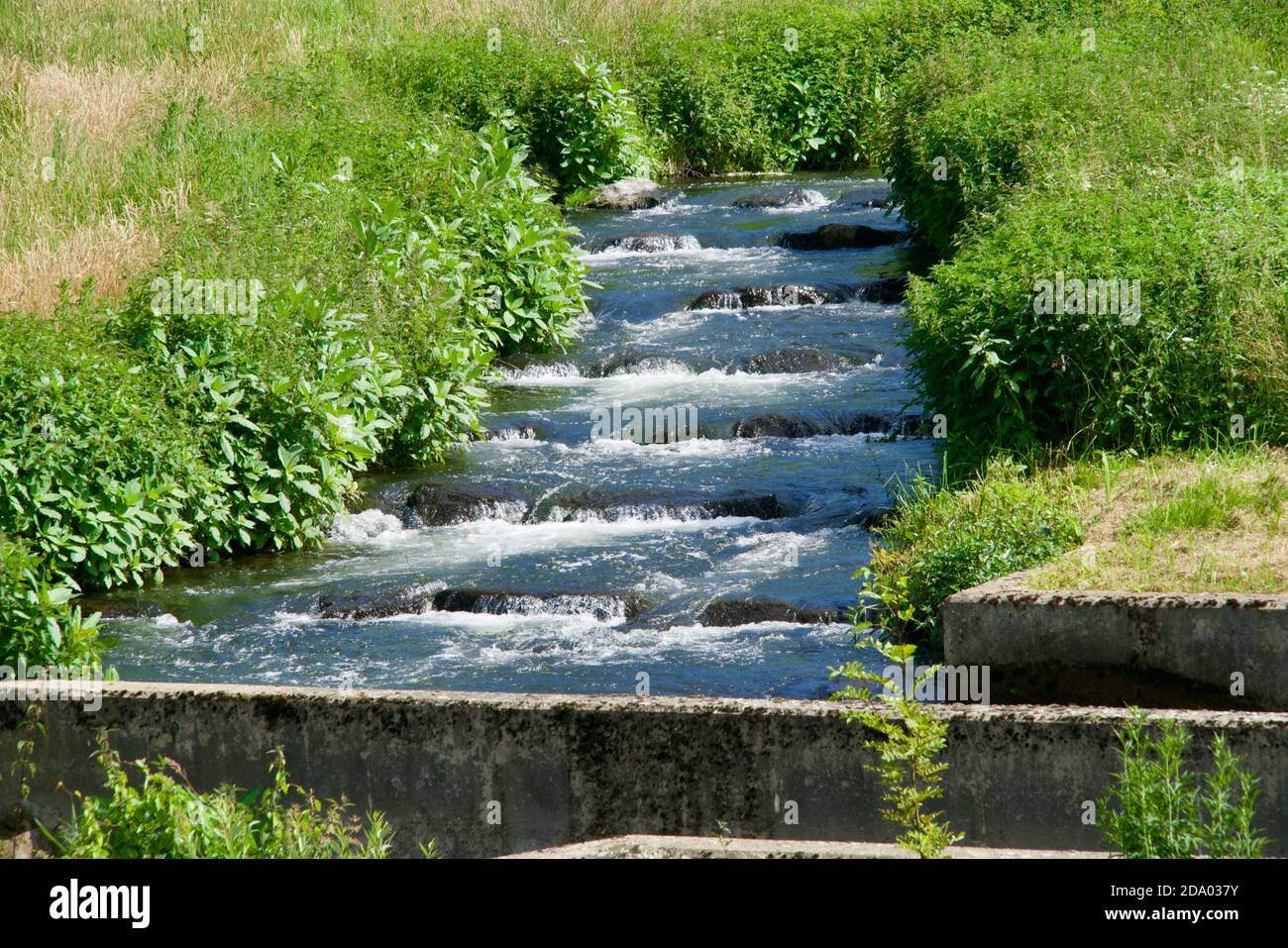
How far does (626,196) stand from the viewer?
20875 mm

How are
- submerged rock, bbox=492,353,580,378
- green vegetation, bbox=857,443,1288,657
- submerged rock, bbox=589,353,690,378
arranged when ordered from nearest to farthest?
green vegetation, bbox=857,443,1288,657 < submerged rock, bbox=589,353,690,378 < submerged rock, bbox=492,353,580,378

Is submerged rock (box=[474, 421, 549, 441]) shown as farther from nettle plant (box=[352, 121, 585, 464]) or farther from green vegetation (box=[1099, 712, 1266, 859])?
green vegetation (box=[1099, 712, 1266, 859])

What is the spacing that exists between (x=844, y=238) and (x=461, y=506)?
28.9ft

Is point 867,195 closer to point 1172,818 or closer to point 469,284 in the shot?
point 469,284

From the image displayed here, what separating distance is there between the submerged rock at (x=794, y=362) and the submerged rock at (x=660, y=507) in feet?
11.6

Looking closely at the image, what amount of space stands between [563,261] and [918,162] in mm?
4147

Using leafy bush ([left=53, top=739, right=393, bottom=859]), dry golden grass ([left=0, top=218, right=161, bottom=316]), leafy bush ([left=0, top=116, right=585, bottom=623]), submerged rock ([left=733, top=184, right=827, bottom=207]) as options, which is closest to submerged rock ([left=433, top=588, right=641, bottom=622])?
leafy bush ([left=0, top=116, right=585, bottom=623])

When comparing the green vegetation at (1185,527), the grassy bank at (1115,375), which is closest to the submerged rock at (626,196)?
the grassy bank at (1115,375)

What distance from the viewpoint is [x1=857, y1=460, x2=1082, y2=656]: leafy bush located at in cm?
747

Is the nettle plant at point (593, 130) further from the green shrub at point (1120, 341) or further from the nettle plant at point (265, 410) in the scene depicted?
the green shrub at point (1120, 341)

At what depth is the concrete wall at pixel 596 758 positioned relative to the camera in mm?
5059

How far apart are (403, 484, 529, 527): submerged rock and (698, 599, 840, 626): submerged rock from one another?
8.02 ft

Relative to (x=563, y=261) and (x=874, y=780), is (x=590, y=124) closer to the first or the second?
(x=563, y=261)
